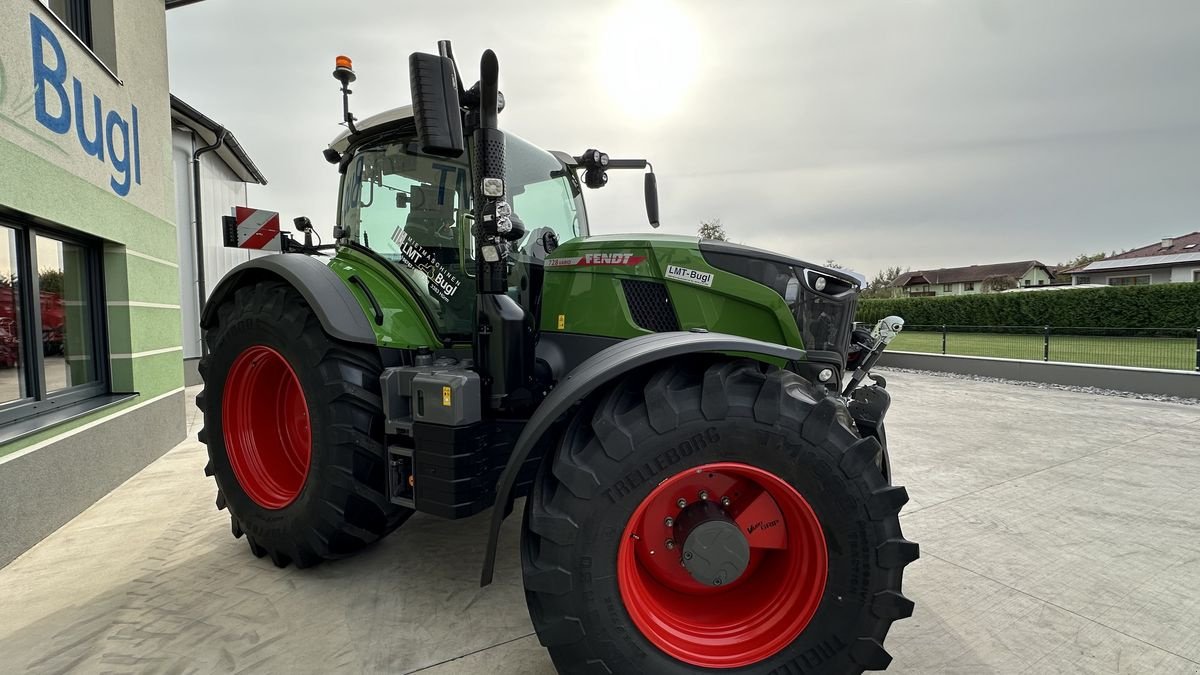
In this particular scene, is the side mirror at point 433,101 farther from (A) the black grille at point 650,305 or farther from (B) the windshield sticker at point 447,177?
(A) the black grille at point 650,305

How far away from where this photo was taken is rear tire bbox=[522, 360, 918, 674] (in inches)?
69.5

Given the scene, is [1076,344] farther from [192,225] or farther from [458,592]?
[192,225]

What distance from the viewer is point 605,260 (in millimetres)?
2623

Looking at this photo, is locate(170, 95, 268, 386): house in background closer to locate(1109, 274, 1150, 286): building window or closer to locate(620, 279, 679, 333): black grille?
locate(620, 279, 679, 333): black grille

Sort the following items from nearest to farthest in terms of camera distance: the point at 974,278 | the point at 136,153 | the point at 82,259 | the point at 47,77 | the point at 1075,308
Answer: the point at 47,77
the point at 82,259
the point at 136,153
the point at 1075,308
the point at 974,278

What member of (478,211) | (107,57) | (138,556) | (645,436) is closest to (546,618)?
(645,436)

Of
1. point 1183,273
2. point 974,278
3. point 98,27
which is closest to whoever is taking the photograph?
point 98,27

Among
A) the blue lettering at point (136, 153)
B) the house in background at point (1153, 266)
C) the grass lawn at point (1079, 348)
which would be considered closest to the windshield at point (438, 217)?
the blue lettering at point (136, 153)

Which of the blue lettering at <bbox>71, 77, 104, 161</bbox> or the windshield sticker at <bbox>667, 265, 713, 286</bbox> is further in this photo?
the blue lettering at <bbox>71, 77, 104, 161</bbox>

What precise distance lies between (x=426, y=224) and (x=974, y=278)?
73.7 meters

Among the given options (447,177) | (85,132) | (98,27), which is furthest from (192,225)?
(447,177)

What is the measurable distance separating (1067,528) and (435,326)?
12.4 ft

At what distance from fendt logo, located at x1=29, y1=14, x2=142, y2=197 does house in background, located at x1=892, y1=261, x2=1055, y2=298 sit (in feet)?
207

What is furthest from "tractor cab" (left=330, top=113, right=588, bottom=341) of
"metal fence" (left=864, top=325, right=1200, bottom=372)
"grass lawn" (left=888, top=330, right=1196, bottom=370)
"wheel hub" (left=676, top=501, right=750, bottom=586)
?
"grass lawn" (left=888, top=330, right=1196, bottom=370)
